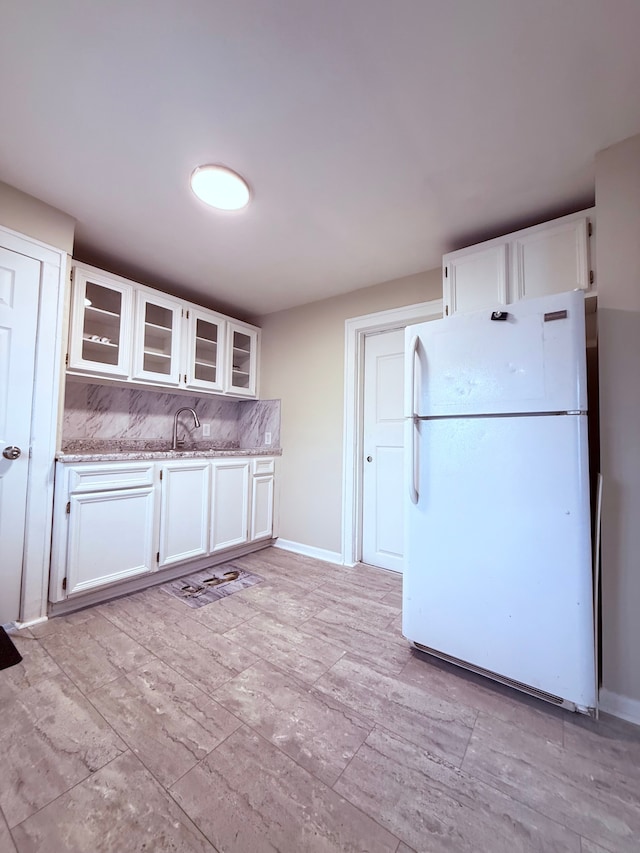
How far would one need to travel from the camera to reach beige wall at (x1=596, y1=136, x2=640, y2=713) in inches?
51.4

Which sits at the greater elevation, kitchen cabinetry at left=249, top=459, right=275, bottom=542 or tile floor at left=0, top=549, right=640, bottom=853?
kitchen cabinetry at left=249, top=459, right=275, bottom=542

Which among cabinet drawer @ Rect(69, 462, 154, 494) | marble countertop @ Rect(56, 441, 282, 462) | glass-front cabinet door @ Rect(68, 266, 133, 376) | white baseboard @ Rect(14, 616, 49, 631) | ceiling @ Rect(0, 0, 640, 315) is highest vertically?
ceiling @ Rect(0, 0, 640, 315)

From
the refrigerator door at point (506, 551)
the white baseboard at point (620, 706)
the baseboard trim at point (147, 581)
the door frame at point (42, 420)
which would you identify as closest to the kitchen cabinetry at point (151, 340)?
the door frame at point (42, 420)

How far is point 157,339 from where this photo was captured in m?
2.64

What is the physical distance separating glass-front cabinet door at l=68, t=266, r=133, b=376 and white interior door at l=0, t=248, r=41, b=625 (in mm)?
292

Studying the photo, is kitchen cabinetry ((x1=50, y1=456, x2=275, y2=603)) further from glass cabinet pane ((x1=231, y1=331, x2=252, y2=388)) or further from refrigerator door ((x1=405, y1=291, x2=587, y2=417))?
refrigerator door ((x1=405, y1=291, x2=587, y2=417))

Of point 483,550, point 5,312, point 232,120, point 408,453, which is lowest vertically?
point 483,550

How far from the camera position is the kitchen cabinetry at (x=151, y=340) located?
2.19m

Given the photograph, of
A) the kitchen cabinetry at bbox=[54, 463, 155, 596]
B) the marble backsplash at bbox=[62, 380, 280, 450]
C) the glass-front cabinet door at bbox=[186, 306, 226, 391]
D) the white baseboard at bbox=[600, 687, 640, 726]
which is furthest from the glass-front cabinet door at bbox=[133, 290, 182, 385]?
the white baseboard at bbox=[600, 687, 640, 726]

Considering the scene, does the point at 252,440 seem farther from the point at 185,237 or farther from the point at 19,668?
the point at 19,668

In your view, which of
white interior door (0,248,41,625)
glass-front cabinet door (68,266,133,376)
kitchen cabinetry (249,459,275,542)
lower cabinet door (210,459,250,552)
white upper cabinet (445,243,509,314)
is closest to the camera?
white interior door (0,248,41,625)

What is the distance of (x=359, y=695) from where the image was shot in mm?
1360

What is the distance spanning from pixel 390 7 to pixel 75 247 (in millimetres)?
2319

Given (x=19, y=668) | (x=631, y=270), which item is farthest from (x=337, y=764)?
(x=631, y=270)
